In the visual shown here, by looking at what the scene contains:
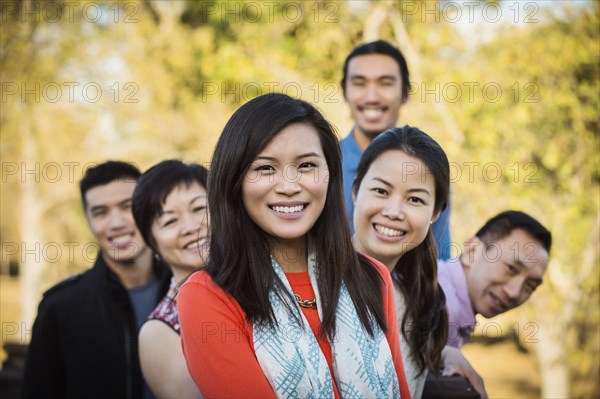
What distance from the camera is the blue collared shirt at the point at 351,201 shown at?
2.98 m

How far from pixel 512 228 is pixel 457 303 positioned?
0.41 m

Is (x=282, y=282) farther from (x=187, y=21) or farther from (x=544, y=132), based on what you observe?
(x=187, y=21)

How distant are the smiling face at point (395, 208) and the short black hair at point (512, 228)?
0.63m

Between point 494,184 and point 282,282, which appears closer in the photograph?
point 282,282

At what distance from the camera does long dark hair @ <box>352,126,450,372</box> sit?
2.30 m

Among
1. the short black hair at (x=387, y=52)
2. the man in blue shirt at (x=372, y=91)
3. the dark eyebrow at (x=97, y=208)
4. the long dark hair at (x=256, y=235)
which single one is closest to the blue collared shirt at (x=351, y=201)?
the man in blue shirt at (x=372, y=91)

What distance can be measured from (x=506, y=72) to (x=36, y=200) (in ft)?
22.4

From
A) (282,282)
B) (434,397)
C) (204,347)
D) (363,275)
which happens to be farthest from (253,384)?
(434,397)

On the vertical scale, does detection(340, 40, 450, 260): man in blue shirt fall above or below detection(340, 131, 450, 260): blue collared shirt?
above

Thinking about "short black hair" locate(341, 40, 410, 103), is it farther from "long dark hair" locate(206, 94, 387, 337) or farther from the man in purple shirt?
"long dark hair" locate(206, 94, 387, 337)

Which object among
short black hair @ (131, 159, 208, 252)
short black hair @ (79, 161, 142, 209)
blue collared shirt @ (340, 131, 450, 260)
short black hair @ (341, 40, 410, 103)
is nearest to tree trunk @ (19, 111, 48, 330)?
short black hair @ (79, 161, 142, 209)

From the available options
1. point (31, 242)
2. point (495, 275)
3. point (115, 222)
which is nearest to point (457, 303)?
point (495, 275)

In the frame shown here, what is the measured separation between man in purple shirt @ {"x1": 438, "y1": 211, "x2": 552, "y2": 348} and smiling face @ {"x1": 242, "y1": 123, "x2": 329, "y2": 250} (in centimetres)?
110

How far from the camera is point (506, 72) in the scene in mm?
6219
